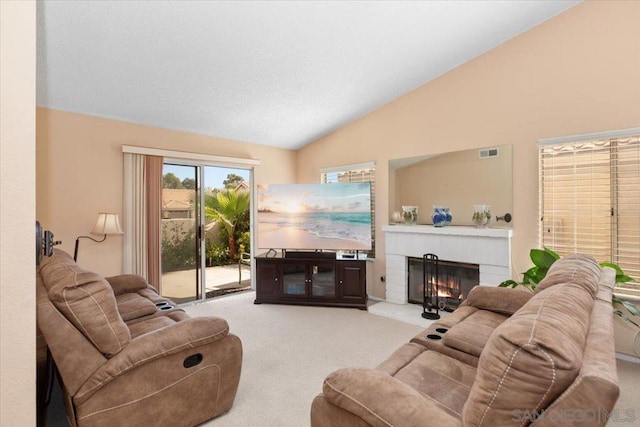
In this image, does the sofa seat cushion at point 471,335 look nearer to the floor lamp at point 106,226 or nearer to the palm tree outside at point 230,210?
the floor lamp at point 106,226

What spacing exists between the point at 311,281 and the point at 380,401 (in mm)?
3312

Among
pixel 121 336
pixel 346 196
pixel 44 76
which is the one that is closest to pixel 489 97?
pixel 346 196

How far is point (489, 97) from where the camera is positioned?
12.3 feet

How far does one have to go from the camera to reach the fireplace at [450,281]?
3.96m

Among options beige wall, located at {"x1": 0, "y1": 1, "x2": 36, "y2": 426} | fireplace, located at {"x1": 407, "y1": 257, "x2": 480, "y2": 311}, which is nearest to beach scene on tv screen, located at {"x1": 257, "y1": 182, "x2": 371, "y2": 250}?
fireplace, located at {"x1": 407, "y1": 257, "x2": 480, "y2": 311}

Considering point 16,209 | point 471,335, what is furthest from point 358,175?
point 16,209

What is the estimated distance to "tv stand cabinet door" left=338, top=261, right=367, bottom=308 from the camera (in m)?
4.36

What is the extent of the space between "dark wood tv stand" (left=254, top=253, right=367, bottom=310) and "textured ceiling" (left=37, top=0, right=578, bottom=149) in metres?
2.05

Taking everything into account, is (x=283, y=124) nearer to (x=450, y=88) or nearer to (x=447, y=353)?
(x=450, y=88)

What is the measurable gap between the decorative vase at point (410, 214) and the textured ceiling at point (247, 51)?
1.58m

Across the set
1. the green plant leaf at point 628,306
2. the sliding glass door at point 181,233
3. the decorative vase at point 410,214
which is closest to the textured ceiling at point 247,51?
the sliding glass door at point 181,233

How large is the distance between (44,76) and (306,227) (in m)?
3.21

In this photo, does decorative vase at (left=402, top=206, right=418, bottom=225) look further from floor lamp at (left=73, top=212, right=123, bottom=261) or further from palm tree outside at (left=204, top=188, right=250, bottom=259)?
floor lamp at (left=73, top=212, right=123, bottom=261)

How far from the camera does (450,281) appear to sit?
415cm
